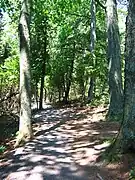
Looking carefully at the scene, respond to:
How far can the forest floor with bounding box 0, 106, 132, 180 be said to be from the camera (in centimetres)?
754

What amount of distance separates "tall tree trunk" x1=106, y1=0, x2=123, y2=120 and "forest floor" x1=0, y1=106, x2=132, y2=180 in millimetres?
1278

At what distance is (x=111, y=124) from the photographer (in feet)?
44.0

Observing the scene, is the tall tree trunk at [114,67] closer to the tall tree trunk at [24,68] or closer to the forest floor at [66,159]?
the forest floor at [66,159]

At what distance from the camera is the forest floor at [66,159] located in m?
7.54

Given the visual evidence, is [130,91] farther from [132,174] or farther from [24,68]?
[24,68]

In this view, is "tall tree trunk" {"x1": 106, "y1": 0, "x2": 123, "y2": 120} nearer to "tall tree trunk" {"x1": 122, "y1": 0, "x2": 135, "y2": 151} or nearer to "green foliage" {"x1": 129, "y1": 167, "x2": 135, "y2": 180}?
"tall tree trunk" {"x1": 122, "y1": 0, "x2": 135, "y2": 151}

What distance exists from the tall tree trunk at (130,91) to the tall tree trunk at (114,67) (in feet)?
21.1

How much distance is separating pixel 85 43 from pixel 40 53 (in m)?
4.33

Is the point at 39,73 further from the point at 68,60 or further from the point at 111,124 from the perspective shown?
the point at 111,124

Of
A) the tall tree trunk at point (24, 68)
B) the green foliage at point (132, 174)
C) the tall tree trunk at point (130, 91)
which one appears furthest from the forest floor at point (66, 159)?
the tall tree trunk at point (24, 68)

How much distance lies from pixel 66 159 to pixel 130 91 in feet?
8.75

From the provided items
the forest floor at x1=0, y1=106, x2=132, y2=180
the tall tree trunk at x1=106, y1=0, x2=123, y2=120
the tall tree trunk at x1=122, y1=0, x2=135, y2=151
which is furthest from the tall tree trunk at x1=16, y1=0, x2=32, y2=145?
the tall tree trunk at x1=122, y1=0, x2=135, y2=151

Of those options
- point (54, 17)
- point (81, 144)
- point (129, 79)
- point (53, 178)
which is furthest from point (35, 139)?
point (54, 17)

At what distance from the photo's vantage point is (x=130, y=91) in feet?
25.4
